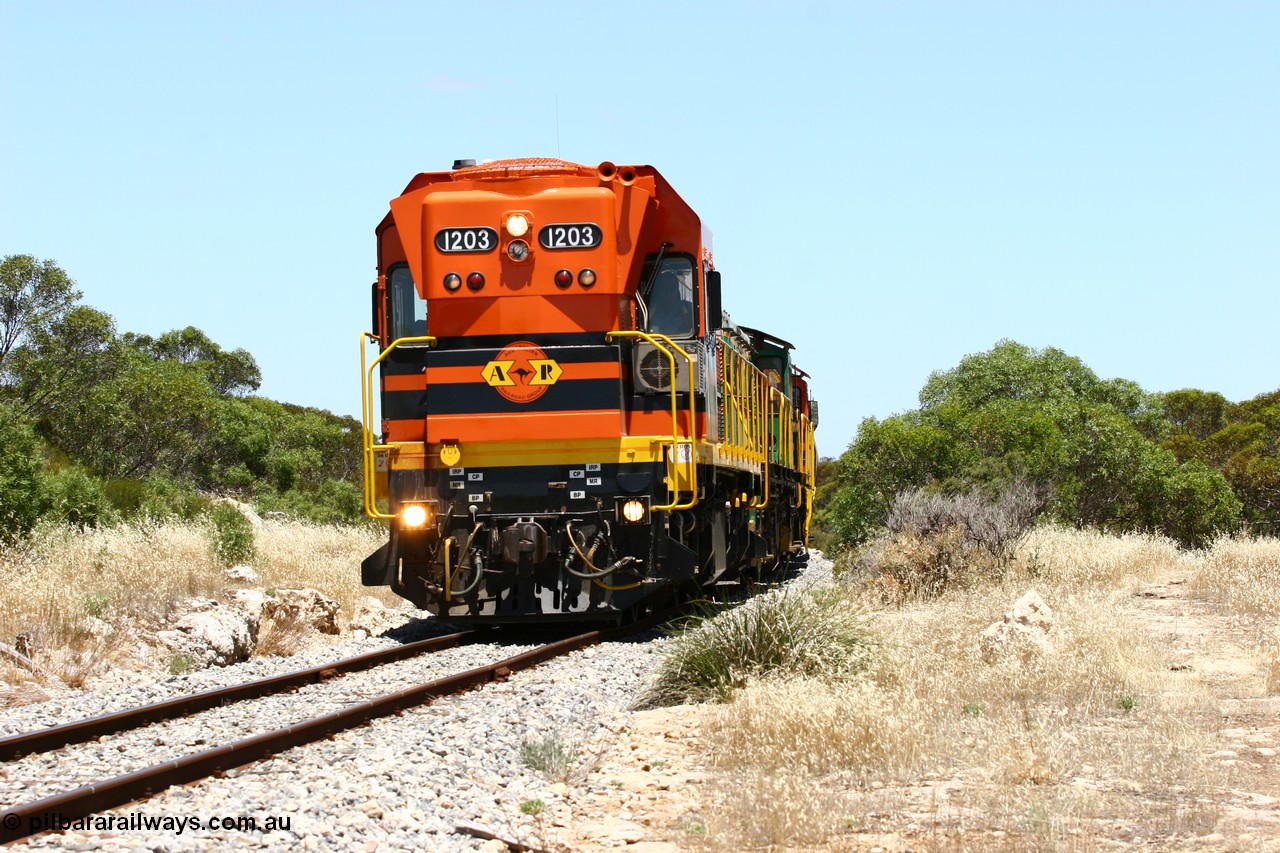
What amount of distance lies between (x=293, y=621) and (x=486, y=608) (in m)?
2.19

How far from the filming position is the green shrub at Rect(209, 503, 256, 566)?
58.9ft

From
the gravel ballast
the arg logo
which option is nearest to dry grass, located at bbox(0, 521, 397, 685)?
the gravel ballast

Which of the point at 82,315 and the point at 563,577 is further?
the point at 82,315

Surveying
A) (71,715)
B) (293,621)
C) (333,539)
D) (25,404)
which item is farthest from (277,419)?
(71,715)

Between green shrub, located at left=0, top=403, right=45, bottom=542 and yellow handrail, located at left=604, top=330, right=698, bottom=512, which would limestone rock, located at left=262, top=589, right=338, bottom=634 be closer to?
yellow handrail, located at left=604, top=330, right=698, bottom=512

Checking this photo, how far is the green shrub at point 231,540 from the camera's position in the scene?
707 inches

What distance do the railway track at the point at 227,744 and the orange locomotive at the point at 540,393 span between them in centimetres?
80

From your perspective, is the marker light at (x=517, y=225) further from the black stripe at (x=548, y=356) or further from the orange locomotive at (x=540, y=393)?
the black stripe at (x=548, y=356)

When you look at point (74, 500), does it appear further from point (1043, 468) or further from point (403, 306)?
point (1043, 468)

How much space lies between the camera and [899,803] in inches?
238

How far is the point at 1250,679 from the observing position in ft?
31.2

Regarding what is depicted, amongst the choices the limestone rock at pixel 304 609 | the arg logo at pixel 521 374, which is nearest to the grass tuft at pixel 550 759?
the arg logo at pixel 521 374

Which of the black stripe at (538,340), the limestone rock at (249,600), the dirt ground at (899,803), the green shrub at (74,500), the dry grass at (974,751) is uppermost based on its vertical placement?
the black stripe at (538,340)

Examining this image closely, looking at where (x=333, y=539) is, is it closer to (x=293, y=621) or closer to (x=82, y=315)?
(x=293, y=621)
